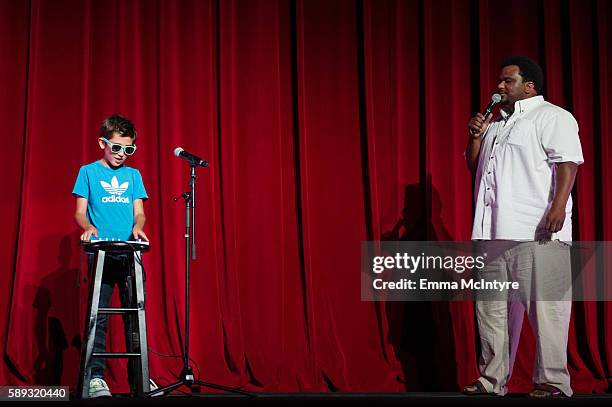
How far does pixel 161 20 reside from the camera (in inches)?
176

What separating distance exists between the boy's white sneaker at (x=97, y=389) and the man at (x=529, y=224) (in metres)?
1.78

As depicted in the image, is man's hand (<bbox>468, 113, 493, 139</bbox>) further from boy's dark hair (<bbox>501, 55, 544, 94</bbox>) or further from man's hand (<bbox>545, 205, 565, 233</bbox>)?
man's hand (<bbox>545, 205, 565, 233</bbox>)

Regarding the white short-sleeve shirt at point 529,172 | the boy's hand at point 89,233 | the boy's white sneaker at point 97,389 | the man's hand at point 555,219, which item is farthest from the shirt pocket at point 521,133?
the boy's white sneaker at point 97,389

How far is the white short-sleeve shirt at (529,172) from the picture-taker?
11.1ft

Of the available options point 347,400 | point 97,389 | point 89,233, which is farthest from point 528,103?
point 97,389

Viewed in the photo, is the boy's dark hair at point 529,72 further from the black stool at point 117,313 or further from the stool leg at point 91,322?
the stool leg at point 91,322

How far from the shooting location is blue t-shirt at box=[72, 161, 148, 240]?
353 cm

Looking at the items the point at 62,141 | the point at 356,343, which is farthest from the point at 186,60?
the point at 356,343

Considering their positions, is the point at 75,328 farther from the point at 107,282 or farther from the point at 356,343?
the point at 356,343

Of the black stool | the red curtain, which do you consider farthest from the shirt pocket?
the black stool

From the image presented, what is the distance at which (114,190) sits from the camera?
3.57 m

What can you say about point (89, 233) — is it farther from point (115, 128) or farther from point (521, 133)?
point (521, 133)

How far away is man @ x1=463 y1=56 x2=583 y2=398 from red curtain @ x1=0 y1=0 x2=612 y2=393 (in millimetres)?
802

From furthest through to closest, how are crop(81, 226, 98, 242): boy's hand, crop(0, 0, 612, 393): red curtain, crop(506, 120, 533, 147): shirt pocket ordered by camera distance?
crop(0, 0, 612, 393): red curtain < crop(506, 120, 533, 147): shirt pocket < crop(81, 226, 98, 242): boy's hand
